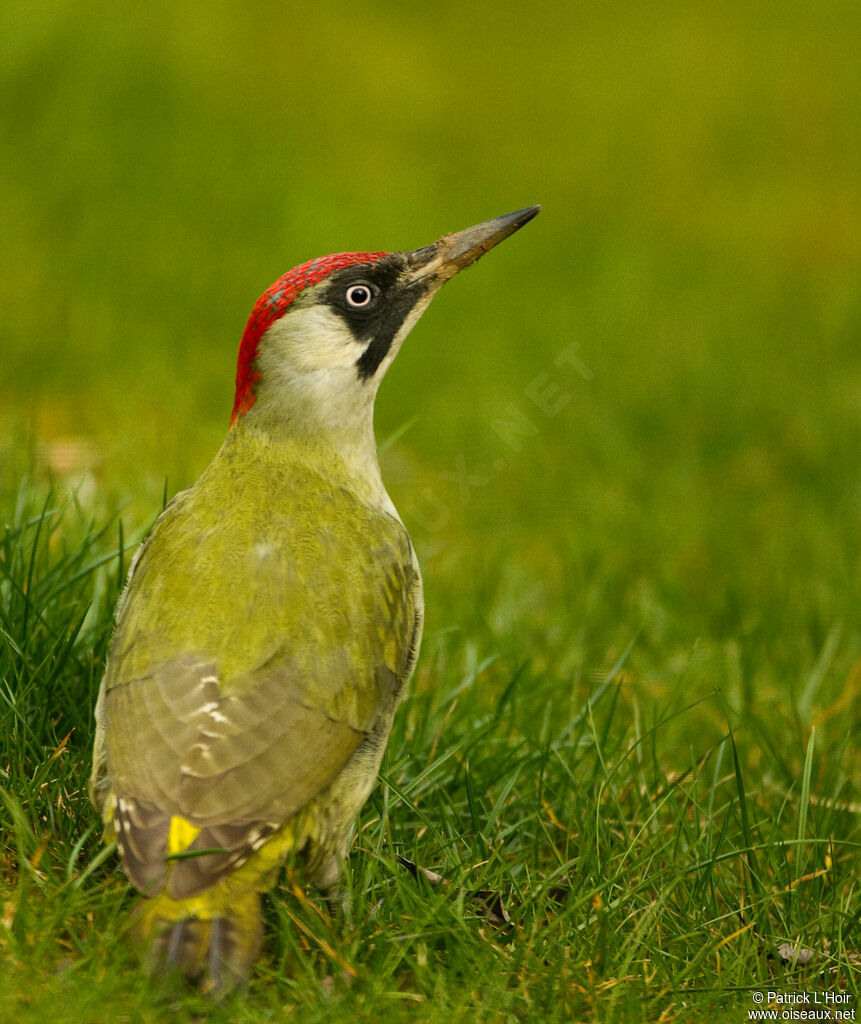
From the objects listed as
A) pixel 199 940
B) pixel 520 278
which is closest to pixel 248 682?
pixel 199 940

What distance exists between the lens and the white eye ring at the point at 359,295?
10.8ft

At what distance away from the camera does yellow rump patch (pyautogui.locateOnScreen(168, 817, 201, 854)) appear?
240cm

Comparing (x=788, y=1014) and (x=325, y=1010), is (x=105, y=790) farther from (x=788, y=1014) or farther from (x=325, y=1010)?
(x=788, y=1014)

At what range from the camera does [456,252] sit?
345cm

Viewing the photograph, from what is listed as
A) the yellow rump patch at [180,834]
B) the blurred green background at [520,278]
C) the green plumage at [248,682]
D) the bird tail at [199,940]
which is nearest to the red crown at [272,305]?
the green plumage at [248,682]

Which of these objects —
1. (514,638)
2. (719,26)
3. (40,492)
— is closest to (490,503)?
(514,638)

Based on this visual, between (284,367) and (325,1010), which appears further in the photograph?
(284,367)

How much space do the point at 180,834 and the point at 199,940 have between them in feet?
0.58

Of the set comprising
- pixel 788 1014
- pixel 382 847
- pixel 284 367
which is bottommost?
pixel 788 1014

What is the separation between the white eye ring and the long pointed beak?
146mm

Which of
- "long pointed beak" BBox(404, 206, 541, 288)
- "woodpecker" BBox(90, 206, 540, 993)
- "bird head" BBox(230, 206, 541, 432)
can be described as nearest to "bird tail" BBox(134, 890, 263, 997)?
"woodpecker" BBox(90, 206, 540, 993)

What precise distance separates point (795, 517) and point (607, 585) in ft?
4.64

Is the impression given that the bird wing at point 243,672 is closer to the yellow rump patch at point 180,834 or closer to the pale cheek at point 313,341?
the yellow rump patch at point 180,834

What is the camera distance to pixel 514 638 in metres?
4.24
